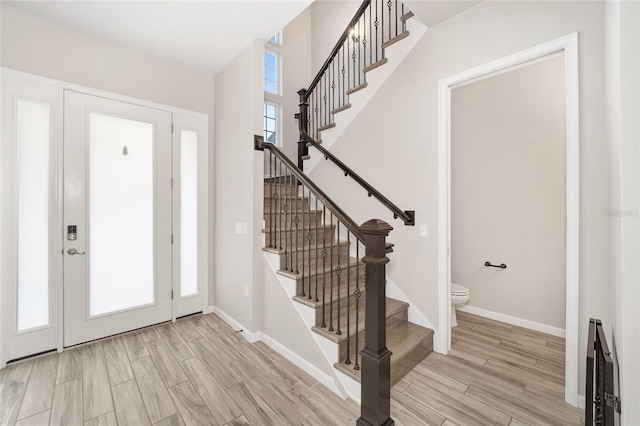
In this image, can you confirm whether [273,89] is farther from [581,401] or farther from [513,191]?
[581,401]

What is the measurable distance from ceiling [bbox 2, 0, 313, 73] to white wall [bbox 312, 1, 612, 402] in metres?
1.21

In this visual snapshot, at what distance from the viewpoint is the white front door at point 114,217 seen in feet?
7.95

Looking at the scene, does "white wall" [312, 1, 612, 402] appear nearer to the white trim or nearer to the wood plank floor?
the white trim

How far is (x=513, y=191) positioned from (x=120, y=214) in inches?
165

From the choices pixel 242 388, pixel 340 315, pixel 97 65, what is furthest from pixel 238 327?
pixel 97 65

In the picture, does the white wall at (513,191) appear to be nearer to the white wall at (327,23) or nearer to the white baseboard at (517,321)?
the white baseboard at (517,321)

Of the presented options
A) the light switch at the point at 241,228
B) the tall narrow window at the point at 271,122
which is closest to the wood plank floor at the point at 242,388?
the light switch at the point at 241,228

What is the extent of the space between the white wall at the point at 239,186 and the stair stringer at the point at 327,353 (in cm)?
47

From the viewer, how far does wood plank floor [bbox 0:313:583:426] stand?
1653 millimetres

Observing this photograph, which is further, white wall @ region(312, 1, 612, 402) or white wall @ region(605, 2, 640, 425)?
white wall @ region(312, 1, 612, 402)

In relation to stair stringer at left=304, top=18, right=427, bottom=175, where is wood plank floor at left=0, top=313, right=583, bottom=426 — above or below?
below

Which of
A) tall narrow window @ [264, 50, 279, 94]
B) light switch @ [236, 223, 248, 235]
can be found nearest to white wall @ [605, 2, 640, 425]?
light switch @ [236, 223, 248, 235]

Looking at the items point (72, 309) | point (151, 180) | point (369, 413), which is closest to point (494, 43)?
point (369, 413)

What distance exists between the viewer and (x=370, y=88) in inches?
117
